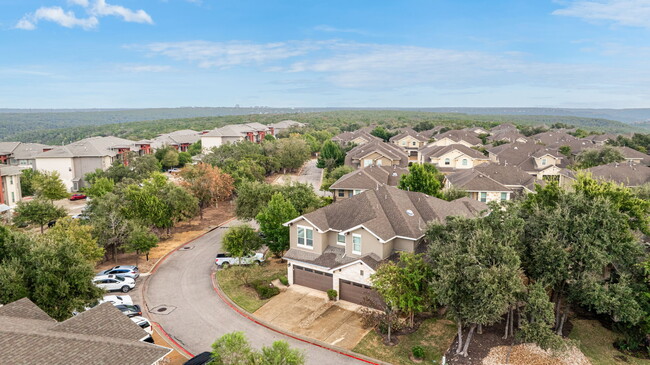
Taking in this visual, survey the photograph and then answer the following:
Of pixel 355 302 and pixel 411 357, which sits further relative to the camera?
pixel 355 302

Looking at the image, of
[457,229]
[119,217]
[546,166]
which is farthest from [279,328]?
[546,166]

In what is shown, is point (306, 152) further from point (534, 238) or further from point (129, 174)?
point (534, 238)

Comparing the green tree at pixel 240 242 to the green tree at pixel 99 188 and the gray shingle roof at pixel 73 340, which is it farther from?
the green tree at pixel 99 188

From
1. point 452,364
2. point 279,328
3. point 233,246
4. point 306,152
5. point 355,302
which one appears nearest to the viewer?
point 452,364

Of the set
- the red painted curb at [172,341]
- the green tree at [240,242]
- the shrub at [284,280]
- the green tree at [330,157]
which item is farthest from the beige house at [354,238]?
the green tree at [330,157]

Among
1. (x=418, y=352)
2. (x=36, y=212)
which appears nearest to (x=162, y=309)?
(x=418, y=352)

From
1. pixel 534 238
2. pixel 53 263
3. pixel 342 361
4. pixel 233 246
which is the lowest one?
pixel 342 361
